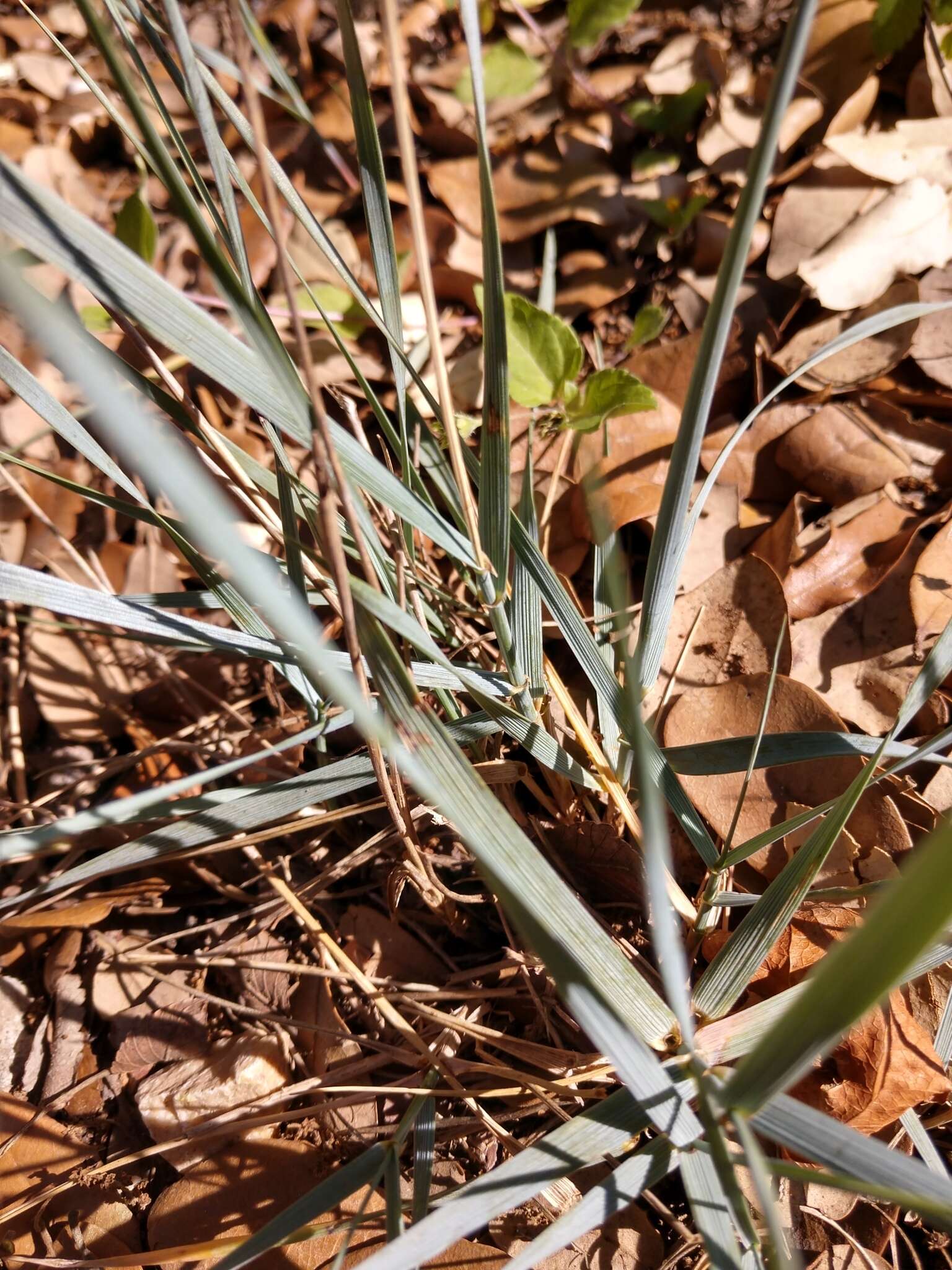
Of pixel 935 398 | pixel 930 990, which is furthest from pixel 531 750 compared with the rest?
pixel 935 398

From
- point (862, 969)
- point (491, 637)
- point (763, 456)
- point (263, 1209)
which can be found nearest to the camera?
point (862, 969)

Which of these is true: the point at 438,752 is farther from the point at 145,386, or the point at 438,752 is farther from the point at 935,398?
the point at 935,398

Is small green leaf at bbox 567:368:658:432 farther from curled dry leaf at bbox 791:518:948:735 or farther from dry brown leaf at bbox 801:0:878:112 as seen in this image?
dry brown leaf at bbox 801:0:878:112

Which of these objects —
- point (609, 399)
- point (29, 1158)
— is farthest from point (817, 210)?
point (29, 1158)

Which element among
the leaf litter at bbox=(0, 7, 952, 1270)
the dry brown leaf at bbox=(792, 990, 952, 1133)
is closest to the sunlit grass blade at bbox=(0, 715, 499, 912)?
the leaf litter at bbox=(0, 7, 952, 1270)

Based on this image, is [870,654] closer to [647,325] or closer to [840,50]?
[647,325]

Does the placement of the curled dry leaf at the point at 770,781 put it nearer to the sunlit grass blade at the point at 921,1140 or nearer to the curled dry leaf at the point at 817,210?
the sunlit grass blade at the point at 921,1140
